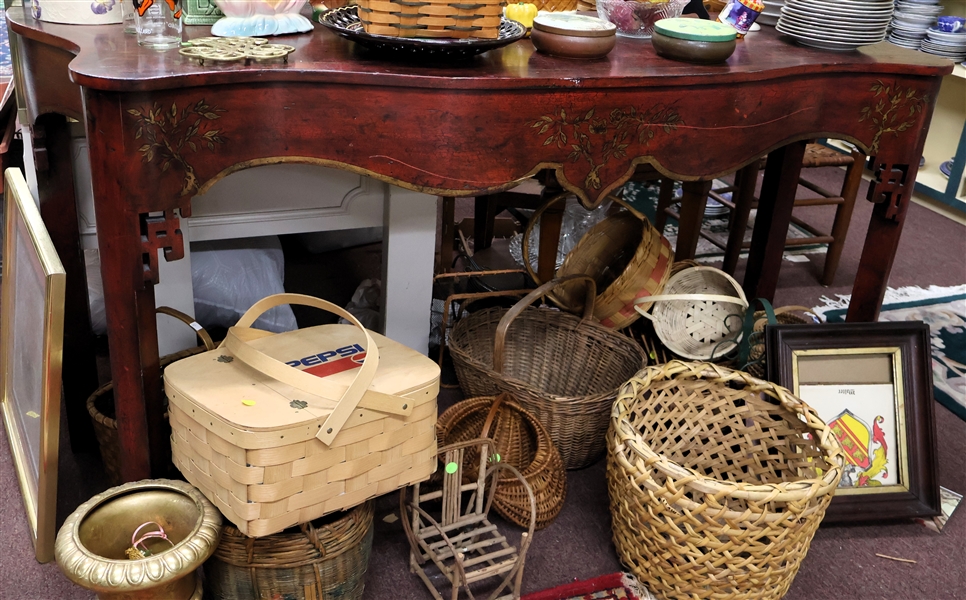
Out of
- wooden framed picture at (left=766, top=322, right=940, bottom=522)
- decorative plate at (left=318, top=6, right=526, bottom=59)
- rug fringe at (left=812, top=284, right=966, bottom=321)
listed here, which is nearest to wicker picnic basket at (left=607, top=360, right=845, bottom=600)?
wooden framed picture at (left=766, top=322, right=940, bottom=522)

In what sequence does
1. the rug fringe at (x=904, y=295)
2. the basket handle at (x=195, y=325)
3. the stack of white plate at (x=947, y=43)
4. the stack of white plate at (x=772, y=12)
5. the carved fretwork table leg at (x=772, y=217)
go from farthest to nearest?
the stack of white plate at (x=947, y=43), the rug fringe at (x=904, y=295), the carved fretwork table leg at (x=772, y=217), the stack of white plate at (x=772, y=12), the basket handle at (x=195, y=325)

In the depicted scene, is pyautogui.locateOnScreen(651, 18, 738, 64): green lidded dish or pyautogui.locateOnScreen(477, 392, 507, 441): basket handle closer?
pyautogui.locateOnScreen(651, 18, 738, 64): green lidded dish

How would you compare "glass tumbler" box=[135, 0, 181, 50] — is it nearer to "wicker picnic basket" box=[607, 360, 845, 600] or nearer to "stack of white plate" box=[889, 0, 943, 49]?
"wicker picnic basket" box=[607, 360, 845, 600]

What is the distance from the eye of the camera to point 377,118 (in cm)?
136

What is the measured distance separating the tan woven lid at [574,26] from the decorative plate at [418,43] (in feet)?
0.17

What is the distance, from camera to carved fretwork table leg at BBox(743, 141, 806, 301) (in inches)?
91.1

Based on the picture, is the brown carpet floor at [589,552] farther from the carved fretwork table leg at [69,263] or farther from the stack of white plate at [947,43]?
the stack of white plate at [947,43]

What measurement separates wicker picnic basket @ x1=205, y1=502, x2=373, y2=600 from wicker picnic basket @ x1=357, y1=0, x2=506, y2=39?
2.76 feet

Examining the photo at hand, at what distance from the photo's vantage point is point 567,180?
1500mm

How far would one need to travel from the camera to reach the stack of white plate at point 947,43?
356cm

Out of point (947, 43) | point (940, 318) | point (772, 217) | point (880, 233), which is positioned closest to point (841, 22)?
point (880, 233)

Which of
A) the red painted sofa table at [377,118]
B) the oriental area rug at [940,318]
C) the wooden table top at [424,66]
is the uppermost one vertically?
the wooden table top at [424,66]

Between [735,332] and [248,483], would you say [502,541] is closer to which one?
[248,483]

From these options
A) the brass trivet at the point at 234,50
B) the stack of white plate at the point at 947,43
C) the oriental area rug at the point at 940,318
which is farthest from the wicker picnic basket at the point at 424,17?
the stack of white plate at the point at 947,43
